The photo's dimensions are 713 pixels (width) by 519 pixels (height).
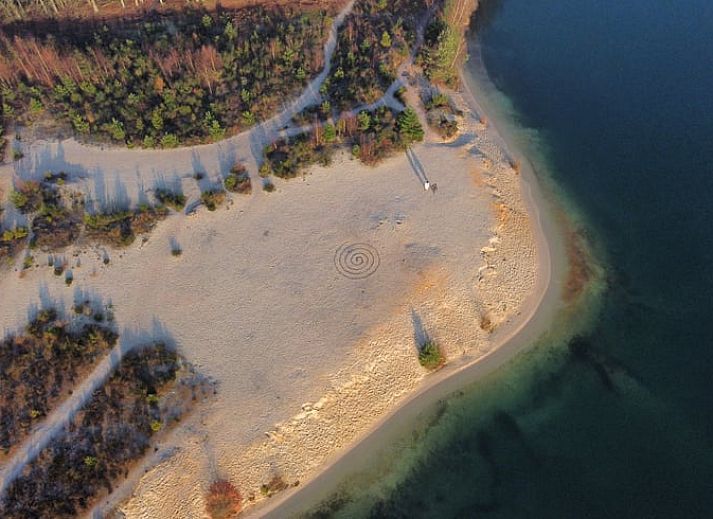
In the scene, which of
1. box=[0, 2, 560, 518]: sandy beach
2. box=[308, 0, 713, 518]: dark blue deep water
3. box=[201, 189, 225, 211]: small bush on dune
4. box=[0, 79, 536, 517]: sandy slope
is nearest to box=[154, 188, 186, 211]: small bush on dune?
box=[0, 2, 560, 518]: sandy beach

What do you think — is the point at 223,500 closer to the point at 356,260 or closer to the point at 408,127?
the point at 356,260

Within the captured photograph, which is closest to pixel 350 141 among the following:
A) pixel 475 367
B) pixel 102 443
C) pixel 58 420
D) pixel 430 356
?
pixel 430 356

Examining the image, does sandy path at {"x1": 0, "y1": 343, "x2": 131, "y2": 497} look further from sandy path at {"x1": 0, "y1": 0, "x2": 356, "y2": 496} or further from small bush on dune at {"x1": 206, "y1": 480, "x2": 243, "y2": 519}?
small bush on dune at {"x1": 206, "y1": 480, "x2": 243, "y2": 519}

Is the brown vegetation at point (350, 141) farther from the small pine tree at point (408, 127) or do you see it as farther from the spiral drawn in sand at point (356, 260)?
the spiral drawn in sand at point (356, 260)

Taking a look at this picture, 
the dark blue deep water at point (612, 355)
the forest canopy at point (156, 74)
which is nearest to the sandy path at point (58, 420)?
the dark blue deep water at point (612, 355)

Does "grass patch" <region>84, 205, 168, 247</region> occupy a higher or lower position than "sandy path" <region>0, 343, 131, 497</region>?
higher

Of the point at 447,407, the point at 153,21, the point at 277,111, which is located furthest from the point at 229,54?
the point at 447,407
